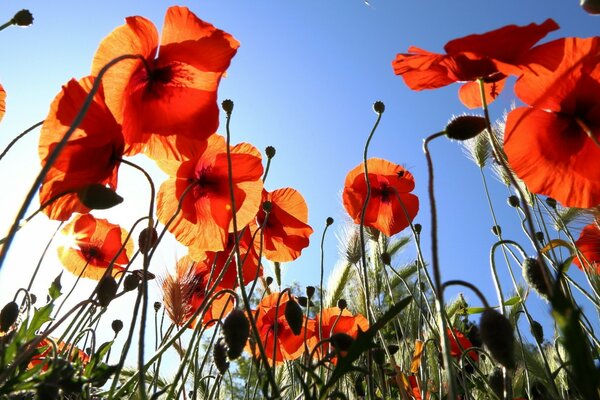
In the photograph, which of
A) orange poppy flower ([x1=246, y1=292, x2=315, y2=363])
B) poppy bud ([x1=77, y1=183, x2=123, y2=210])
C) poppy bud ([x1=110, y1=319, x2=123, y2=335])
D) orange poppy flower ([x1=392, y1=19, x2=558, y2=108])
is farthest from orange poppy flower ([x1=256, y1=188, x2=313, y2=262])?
poppy bud ([x1=77, y1=183, x2=123, y2=210])

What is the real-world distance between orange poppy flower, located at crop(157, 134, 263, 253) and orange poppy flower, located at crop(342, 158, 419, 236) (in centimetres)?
66

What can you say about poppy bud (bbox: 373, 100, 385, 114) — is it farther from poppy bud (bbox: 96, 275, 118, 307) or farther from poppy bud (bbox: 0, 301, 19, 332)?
poppy bud (bbox: 0, 301, 19, 332)

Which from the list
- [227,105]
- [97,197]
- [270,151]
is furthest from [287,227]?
[97,197]

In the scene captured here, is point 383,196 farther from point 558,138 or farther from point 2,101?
point 2,101

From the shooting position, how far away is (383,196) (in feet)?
8.23

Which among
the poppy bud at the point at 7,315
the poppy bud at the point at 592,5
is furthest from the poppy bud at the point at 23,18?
the poppy bud at the point at 592,5

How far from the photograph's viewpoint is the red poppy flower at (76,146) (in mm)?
1104

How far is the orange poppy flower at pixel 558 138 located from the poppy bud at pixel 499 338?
536mm

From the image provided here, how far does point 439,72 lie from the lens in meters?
1.19

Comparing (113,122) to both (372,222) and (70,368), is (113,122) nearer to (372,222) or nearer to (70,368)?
(70,368)

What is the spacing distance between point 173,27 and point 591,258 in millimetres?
1680

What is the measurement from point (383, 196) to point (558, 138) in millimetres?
1282

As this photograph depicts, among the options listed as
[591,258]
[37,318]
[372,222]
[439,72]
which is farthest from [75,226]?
[591,258]

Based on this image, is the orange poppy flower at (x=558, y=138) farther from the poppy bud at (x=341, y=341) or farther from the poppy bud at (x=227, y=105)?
the poppy bud at (x=227, y=105)
